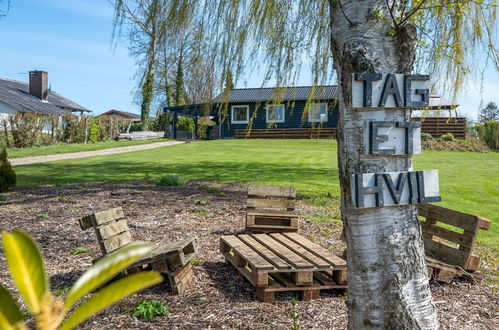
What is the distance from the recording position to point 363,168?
2.76 metres

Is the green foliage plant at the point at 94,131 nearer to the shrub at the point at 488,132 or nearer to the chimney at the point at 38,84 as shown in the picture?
the chimney at the point at 38,84

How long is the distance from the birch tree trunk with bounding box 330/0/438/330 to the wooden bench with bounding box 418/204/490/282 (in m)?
2.20

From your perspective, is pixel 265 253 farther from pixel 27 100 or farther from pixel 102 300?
pixel 27 100

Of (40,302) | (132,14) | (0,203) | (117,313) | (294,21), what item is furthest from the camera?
(0,203)

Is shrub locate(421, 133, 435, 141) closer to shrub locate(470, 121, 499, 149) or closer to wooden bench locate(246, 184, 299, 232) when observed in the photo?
shrub locate(470, 121, 499, 149)

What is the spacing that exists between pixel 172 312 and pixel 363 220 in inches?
81.0

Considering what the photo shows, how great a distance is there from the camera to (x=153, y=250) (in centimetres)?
482

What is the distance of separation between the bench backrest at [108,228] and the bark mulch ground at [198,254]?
0.57m

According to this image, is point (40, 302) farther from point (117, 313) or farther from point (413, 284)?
point (117, 313)

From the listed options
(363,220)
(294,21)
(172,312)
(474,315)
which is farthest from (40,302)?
(294,21)

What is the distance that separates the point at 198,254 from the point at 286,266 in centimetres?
171

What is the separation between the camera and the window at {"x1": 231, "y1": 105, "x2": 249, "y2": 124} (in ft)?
125

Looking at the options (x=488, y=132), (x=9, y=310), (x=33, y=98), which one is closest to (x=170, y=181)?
(x=9, y=310)

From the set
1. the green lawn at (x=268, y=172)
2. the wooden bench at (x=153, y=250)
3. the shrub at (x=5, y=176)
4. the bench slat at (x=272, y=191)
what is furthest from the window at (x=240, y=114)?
the wooden bench at (x=153, y=250)
